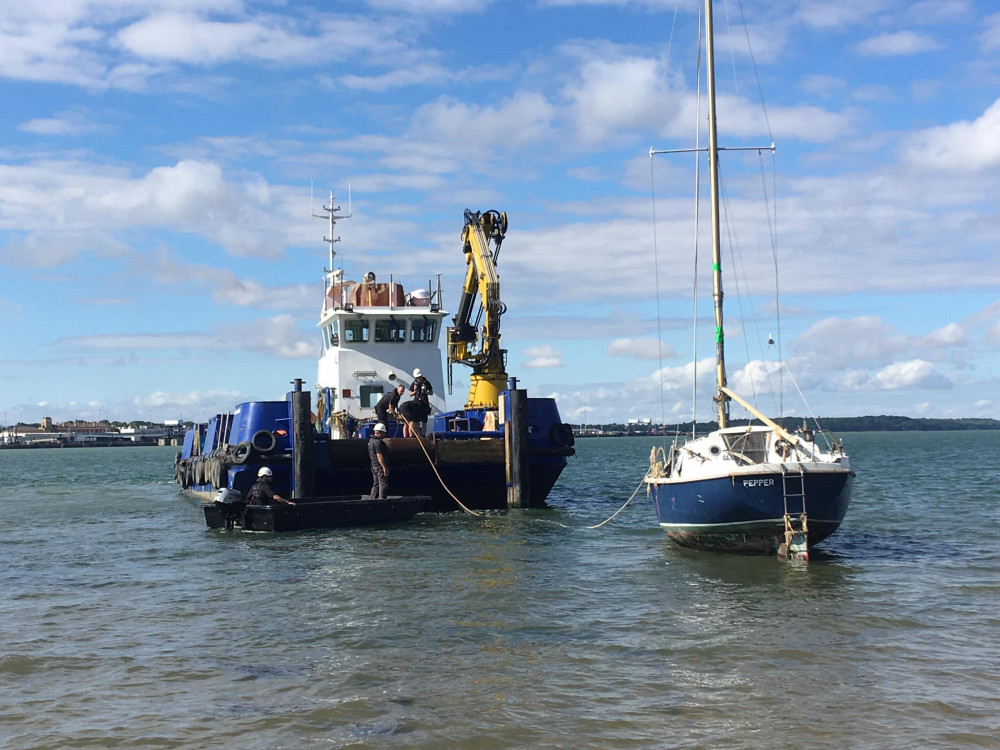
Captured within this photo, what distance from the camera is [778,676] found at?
30.4ft

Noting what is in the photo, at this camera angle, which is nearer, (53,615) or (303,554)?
(53,615)

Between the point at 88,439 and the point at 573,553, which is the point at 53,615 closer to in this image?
the point at 573,553

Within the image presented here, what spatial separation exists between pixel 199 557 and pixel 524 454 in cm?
883

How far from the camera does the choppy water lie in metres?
7.96

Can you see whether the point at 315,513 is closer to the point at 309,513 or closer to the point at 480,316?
the point at 309,513

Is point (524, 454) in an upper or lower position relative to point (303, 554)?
upper

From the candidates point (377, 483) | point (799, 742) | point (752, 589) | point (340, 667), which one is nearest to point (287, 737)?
point (340, 667)

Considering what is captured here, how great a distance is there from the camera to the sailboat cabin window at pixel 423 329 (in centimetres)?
2966

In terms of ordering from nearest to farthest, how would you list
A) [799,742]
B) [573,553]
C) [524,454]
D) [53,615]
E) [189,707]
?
[799,742]
[189,707]
[53,615]
[573,553]
[524,454]

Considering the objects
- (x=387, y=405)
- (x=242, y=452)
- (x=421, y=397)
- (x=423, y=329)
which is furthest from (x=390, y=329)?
(x=242, y=452)

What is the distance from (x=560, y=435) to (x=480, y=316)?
20.2ft

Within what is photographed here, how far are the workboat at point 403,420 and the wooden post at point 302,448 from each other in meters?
0.03

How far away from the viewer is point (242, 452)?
22844 millimetres

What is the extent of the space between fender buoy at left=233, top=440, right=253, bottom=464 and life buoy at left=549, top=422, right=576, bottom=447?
7.66 m
